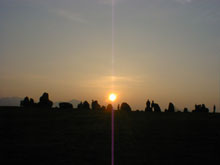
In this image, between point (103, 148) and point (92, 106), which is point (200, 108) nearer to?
point (92, 106)

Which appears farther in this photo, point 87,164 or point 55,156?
A: point 55,156

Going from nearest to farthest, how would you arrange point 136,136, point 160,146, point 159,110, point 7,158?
point 7,158 < point 160,146 < point 136,136 < point 159,110

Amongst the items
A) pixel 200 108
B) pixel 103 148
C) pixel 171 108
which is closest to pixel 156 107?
pixel 171 108

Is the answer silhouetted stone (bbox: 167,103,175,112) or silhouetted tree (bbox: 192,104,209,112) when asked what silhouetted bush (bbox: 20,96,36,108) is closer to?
silhouetted stone (bbox: 167,103,175,112)

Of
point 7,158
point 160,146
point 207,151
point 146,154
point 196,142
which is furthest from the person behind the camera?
point 196,142

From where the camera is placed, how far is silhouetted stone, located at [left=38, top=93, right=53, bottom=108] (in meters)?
71.4

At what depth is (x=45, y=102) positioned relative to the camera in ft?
235

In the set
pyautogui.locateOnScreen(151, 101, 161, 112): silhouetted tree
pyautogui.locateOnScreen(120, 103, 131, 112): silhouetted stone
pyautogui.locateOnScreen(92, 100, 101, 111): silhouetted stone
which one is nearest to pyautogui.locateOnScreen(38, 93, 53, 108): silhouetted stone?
pyautogui.locateOnScreen(92, 100, 101, 111): silhouetted stone

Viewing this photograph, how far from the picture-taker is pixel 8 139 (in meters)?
21.1

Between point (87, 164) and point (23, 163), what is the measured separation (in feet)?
11.9

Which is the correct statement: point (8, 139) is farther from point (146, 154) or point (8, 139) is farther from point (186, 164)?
point (186, 164)

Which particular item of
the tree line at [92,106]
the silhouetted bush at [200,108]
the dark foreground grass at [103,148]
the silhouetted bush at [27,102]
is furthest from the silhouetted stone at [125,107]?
the dark foreground grass at [103,148]

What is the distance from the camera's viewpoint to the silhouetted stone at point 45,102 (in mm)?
71375

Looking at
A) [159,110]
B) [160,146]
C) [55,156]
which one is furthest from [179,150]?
[159,110]
